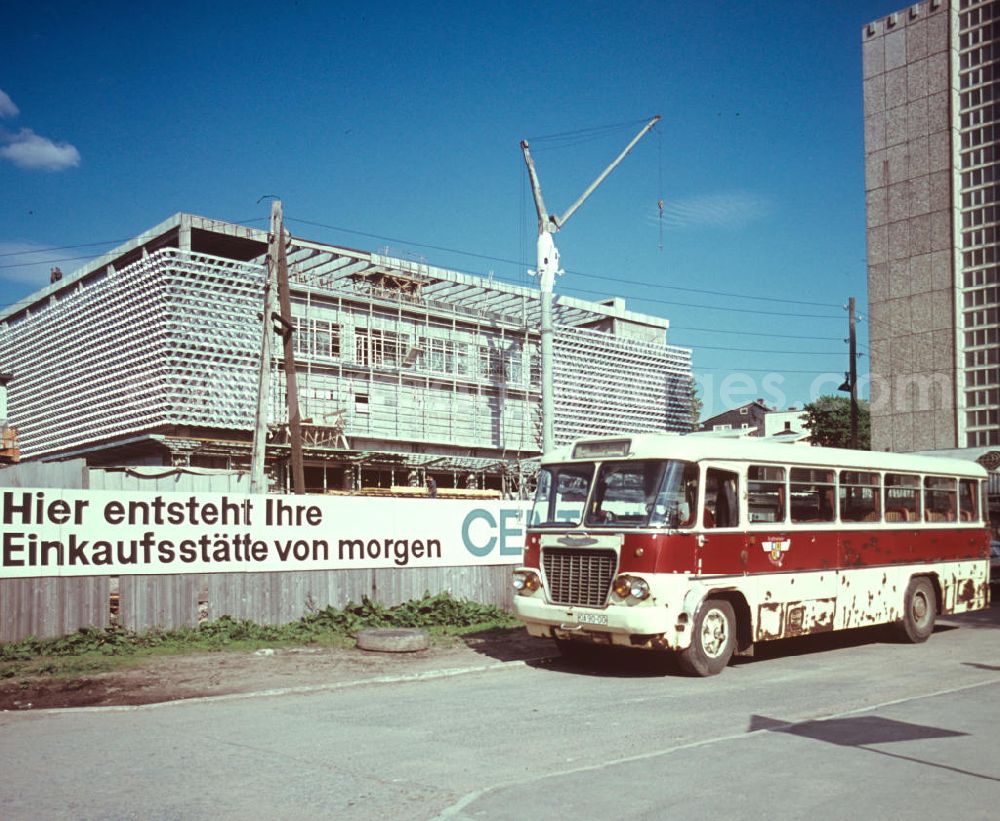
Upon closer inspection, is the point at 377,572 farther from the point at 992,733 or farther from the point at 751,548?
the point at 992,733

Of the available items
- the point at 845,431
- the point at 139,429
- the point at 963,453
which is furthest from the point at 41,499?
the point at 845,431

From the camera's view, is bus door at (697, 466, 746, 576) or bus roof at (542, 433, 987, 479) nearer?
bus door at (697, 466, 746, 576)

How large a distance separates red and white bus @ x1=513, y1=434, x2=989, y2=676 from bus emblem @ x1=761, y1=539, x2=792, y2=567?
0.02 m

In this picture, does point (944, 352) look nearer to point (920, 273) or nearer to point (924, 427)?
point (924, 427)

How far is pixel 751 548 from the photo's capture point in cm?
1255

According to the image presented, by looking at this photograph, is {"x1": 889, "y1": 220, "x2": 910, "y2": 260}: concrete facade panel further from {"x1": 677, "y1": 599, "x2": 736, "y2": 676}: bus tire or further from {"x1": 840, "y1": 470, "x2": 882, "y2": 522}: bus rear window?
{"x1": 677, "y1": 599, "x2": 736, "y2": 676}: bus tire

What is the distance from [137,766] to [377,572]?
920 cm

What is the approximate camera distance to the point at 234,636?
14.2 m

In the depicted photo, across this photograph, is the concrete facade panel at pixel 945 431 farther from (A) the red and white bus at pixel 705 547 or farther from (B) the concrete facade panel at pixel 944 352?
(A) the red and white bus at pixel 705 547

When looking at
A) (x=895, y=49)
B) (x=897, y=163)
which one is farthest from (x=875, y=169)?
(x=895, y=49)

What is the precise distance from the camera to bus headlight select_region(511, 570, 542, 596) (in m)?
12.6

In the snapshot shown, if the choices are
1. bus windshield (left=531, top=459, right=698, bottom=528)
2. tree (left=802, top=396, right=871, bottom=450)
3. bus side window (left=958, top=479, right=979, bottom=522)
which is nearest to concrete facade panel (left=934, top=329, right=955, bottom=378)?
tree (left=802, top=396, right=871, bottom=450)

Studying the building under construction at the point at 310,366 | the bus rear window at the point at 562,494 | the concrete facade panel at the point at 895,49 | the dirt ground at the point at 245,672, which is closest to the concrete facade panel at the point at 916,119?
the concrete facade panel at the point at 895,49

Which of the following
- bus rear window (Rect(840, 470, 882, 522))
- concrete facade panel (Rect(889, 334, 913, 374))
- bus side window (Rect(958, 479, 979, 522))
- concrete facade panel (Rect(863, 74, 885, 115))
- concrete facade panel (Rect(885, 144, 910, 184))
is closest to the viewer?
bus rear window (Rect(840, 470, 882, 522))
